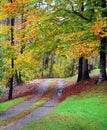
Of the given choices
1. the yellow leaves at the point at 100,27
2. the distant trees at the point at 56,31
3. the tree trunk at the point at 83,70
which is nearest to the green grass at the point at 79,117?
the distant trees at the point at 56,31

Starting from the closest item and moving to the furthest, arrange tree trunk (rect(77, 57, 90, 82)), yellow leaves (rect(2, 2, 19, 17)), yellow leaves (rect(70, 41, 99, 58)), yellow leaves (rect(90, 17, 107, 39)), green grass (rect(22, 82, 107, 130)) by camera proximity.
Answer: green grass (rect(22, 82, 107, 130)), yellow leaves (rect(90, 17, 107, 39)), yellow leaves (rect(70, 41, 99, 58)), yellow leaves (rect(2, 2, 19, 17)), tree trunk (rect(77, 57, 90, 82))

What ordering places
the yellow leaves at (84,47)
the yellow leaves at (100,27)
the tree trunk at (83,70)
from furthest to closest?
the tree trunk at (83,70) < the yellow leaves at (84,47) < the yellow leaves at (100,27)

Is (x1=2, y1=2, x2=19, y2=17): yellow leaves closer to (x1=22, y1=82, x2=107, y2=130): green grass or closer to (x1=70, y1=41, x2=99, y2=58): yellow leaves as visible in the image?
(x1=70, y1=41, x2=99, y2=58): yellow leaves

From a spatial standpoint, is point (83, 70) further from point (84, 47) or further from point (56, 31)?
point (84, 47)

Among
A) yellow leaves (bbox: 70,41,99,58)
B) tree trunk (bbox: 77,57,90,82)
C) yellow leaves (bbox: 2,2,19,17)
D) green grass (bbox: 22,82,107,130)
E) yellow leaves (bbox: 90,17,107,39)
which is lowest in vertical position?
tree trunk (bbox: 77,57,90,82)

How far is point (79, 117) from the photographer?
21.9 metres

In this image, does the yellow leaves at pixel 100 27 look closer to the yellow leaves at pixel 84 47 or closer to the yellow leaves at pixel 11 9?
the yellow leaves at pixel 84 47

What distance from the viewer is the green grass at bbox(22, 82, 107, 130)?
19.7 m

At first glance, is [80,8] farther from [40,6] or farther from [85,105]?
[85,105]

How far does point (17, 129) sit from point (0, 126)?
1832 millimetres

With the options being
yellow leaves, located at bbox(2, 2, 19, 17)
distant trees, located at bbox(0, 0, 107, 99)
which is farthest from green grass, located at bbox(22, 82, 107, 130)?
yellow leaves, located at bbox(2, 2, 19, 17)

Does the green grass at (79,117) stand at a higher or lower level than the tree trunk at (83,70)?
higher

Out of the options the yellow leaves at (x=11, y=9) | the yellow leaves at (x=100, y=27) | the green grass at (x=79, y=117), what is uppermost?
the yellow leaves at (x=11, y=9)

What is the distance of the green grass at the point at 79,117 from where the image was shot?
1972cm
